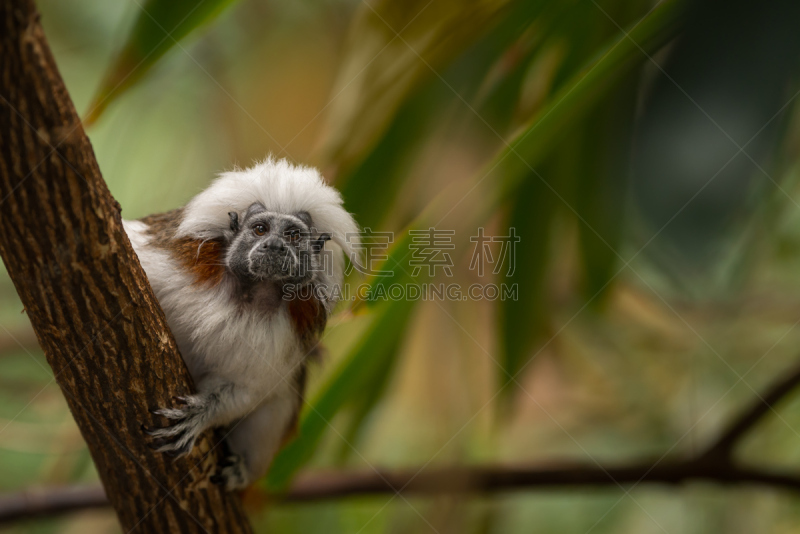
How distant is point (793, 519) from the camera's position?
9.36ft

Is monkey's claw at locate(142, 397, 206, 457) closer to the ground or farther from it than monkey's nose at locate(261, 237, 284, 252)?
closer to the ground

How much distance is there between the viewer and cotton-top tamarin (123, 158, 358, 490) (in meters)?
1.64

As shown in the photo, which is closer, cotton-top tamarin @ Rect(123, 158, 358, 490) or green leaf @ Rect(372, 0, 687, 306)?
green leaf @ Rect(372, 0, 687, 306)

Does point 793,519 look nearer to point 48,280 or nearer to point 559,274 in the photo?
point 559,274

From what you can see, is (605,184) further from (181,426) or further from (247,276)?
(181,426)

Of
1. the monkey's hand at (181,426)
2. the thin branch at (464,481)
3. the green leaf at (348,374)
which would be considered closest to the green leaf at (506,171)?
the green leaf at (348,374)

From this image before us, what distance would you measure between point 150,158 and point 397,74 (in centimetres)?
168

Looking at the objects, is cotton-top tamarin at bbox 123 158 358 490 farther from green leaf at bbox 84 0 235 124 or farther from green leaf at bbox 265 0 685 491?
green leaf at bbox 84 0 235 124

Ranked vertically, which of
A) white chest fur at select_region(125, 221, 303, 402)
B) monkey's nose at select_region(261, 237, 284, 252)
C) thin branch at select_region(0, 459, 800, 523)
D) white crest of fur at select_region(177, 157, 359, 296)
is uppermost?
white crest of fur at select_region(177, 157, 359, 296)

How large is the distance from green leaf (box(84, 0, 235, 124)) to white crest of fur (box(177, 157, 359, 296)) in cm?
38

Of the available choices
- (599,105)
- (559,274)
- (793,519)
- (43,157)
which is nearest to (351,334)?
(559,274)

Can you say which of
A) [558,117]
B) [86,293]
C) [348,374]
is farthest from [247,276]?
[558,117]

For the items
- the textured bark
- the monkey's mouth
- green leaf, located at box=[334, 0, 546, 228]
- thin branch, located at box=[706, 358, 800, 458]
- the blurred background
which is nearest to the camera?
the textured bark

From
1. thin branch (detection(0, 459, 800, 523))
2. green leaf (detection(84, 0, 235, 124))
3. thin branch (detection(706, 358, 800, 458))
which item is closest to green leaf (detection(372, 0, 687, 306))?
green leaf (detection(84, 0, 235, 124))
